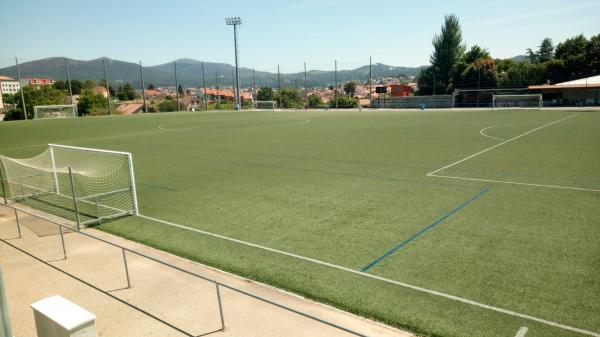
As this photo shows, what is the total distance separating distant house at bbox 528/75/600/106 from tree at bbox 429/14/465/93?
24.1 metres

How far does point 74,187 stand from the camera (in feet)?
47.5

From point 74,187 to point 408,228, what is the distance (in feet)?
38.0

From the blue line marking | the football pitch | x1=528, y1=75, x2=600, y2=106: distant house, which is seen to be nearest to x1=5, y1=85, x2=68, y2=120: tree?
the football pitch

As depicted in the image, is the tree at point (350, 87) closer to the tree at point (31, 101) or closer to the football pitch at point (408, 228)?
the tree at point (31, 101)

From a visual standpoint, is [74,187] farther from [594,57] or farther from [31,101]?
[594,57]

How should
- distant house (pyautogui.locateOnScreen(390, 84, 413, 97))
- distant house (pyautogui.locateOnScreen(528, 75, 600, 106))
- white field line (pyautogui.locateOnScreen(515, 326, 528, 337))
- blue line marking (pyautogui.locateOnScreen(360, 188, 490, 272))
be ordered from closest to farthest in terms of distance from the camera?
white field line (pyautogui.locateOnScreen(515, 326, 528, 337)) < blue line marking (pyautogui.locateOnScreen(360, 188, 490, 272)) < distant house (pyautogui.locateOnScreen(528, 75, 600, 106)) < distant house (pyautogui.locateOnScreen(390, 84, 413, 97))

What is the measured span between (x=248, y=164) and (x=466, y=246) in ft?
40.3

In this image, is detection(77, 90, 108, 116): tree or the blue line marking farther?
detection(77, 90, 108, 116): tree

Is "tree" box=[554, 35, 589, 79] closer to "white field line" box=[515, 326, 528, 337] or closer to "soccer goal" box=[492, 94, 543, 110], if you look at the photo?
"soccer goal" box=[492, 94, 543, 110]

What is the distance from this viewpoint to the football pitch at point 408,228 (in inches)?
254

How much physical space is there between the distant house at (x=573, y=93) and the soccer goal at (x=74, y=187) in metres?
68.2

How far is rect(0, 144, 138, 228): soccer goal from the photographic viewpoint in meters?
12.3

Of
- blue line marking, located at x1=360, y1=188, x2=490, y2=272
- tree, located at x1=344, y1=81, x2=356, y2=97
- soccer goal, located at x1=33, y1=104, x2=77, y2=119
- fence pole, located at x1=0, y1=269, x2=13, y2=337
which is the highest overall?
tree, located at x1=344, y1=81, x2=356, y2=97

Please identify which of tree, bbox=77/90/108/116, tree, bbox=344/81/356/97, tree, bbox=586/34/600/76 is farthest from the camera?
tree, bbox=344/81/356/97
